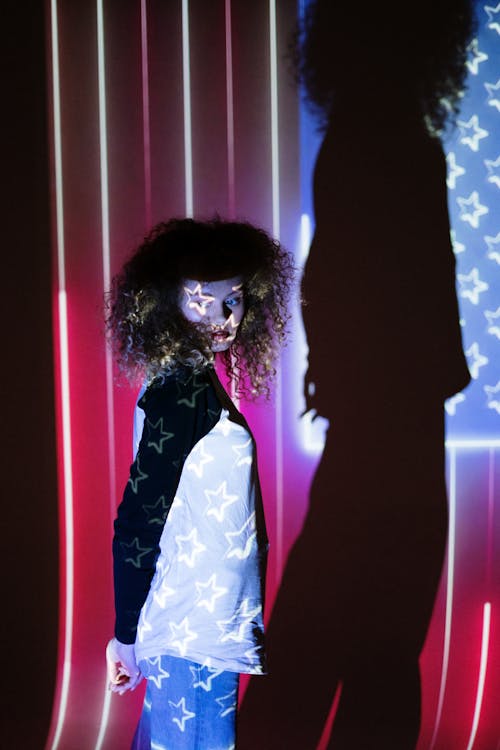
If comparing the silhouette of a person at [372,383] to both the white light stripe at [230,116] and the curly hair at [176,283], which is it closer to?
the white light stripe at [230,116]

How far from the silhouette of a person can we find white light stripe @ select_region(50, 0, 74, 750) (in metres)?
0.61

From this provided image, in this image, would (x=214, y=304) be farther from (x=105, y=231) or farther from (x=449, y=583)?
(x=449, y=583)

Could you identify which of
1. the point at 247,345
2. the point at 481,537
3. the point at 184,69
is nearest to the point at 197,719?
the point at 247,345

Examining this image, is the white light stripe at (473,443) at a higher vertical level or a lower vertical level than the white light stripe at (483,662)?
higher

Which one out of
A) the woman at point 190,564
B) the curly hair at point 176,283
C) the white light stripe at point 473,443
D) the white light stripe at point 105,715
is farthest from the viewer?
the white light stripe at point 473,443

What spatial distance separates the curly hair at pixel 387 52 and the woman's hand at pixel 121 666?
1668 mm

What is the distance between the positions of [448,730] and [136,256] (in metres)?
1.92

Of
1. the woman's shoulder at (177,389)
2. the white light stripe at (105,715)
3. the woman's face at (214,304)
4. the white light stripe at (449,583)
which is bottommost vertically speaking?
the white light stripe at (105,715)

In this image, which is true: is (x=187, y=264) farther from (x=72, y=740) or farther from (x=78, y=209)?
(x=72, y=740)

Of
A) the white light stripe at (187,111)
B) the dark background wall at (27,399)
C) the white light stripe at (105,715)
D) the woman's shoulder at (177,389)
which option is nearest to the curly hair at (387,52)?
the white light stripe at (187,111)

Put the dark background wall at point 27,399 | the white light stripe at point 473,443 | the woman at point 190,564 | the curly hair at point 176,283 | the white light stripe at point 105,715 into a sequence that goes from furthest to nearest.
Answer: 1. the white light stripe at point 473,443
2. the white light stripe at point 105,715
3. the dark background wall at point 27,399
4. the curly hair at point 176,283
5. the woman at point 190,564

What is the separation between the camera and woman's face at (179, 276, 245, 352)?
4.61 feet

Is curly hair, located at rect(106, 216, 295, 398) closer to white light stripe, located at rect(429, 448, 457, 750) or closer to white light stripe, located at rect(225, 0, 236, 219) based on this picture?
white light stripe, located at rect(225, 0, 236, 219)

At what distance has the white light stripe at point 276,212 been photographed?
2.02 metres
